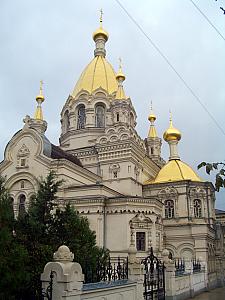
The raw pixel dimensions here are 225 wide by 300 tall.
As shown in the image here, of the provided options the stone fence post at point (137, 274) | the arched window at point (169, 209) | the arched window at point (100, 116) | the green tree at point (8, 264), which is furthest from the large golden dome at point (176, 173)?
the green tree at point (8, 264)

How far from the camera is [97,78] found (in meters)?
38.2

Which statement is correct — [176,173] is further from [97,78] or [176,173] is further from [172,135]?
[97,78]

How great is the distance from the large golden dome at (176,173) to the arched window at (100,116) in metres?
7.45

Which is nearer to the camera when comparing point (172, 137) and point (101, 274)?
point (101, 274)

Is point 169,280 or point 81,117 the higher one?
point 81,117

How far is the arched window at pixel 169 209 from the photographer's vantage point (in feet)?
104

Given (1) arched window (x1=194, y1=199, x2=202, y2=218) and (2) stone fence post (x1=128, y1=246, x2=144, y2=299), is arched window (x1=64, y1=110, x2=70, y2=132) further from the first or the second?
(2) stone fence post (x1=128, y1=246, x2=144, y2=299)

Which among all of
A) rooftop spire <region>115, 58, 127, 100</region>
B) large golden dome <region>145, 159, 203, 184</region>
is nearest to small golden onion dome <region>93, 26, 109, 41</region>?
rooftop spire <region>115, 58, 127, 100</region>

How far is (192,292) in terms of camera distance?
63.3 ft

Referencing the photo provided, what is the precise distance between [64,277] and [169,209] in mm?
24869

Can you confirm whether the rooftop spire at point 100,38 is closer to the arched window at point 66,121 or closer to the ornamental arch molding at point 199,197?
the arched window at point 66,121

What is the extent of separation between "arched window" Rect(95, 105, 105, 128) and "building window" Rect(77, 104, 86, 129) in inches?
51.7

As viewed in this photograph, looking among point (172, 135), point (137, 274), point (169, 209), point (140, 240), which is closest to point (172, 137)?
point (172, 135)

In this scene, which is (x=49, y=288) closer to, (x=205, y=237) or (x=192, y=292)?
(x=192, y=292)
